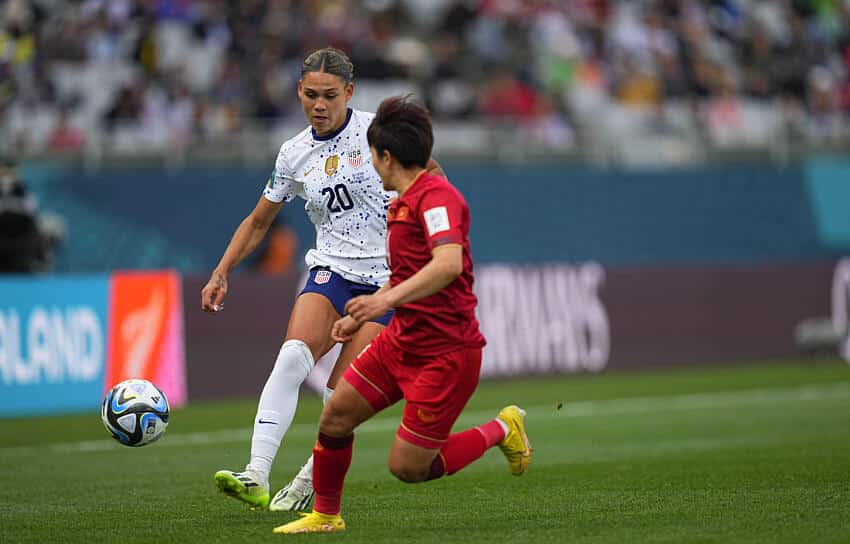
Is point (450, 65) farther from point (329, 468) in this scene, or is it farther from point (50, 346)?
point (329, 468)

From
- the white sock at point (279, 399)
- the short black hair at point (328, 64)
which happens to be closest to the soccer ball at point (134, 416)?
the white sock at point (279, 399)

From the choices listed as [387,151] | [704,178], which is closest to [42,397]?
[387,151]

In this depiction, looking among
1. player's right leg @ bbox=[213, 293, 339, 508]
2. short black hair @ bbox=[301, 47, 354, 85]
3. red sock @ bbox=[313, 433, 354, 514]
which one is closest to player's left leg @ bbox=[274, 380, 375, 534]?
red sock @ bbox=[313, 433, 354, 514]

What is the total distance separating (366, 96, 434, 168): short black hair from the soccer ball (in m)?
2.76

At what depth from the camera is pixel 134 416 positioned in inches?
350

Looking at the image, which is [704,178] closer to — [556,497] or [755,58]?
[755,58]

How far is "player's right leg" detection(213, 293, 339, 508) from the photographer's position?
26.1 feet

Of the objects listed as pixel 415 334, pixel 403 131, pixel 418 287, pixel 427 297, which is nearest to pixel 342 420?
pixel 415 334

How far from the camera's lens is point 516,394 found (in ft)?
58.1

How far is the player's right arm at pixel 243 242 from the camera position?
8.46 m

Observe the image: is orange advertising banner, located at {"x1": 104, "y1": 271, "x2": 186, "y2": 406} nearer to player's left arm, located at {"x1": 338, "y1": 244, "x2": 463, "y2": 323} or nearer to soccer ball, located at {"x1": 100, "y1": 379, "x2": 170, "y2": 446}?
soccer ball, located at {"x1": 100, "y1": 379, "x2": 170, "y2": 446}

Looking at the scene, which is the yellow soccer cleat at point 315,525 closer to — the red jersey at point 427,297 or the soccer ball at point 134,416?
the red jersey at point 427,297

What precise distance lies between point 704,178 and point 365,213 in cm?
1671

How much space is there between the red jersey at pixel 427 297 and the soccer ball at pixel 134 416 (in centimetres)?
235
